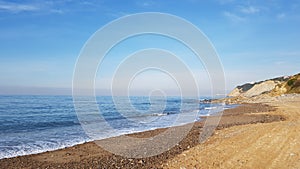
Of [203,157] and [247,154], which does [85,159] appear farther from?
[247,154]

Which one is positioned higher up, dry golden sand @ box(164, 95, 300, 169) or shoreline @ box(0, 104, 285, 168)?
dry golden sand @ box(164, 95, 300, 169)

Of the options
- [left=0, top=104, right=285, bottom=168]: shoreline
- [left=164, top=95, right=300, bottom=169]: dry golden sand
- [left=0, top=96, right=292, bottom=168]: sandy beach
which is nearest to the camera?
[left=164, top=95, right=300, bottom=169]: dry golden sand

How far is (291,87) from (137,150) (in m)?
60.0

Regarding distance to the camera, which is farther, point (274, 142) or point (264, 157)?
point (274, 142)

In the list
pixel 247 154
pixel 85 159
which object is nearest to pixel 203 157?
pixel 247 154

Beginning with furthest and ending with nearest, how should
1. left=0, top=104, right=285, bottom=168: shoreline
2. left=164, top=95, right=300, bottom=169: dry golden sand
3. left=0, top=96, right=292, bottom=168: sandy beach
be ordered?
left=0, top=104, right=285, bottom=168: shoreline < left=0, top=96, right=292, bottom=168: sandy beach < left=164, top=95, right=300, bottom=169: dry golden sand

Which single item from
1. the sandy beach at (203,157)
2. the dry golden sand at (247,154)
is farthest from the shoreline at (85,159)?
the dry golden sand at (247,154)

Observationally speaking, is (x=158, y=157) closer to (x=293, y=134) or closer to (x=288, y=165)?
(x=288, y=165)

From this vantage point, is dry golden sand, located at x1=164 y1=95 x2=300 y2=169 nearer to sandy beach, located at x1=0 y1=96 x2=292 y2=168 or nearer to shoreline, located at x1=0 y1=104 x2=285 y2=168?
sandy beach, located at x1=0 y1=96 x2=292 y2=168

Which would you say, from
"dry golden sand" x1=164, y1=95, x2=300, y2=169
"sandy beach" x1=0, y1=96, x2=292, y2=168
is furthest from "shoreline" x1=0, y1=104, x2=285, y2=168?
"dry golden sand" x1=164, y1=95, x2=300, y2=169

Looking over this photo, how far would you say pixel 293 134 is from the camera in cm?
1238

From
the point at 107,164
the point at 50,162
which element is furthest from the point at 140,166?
the point at 50,162

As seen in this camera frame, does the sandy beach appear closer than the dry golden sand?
No

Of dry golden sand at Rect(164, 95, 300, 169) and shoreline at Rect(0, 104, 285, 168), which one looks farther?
shoreline at Rect(0, 104, 285, 168)
